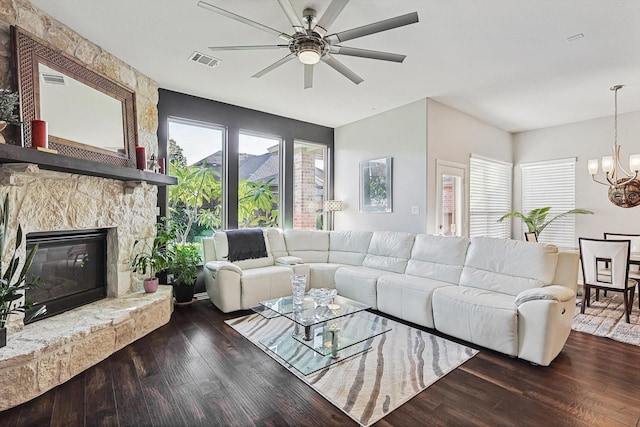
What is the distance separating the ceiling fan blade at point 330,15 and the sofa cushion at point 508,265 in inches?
111

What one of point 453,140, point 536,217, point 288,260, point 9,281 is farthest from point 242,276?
point 536,217

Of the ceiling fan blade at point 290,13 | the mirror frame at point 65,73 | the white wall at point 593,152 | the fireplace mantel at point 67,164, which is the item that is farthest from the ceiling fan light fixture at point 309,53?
the white wall at point 593,152

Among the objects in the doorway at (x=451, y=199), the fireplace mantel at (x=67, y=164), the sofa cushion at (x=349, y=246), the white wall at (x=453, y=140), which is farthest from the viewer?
the sofa cushion at (x=349, y=246)

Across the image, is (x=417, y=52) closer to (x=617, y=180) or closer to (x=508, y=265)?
(x=508, y=265)

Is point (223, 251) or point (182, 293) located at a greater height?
point (223, 251)

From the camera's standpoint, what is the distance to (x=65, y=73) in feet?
9.48

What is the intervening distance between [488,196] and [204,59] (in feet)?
17.1

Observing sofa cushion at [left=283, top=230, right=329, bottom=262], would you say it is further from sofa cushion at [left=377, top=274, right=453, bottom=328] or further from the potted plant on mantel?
the potted plant on mantel

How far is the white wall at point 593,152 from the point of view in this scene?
16.5 ft

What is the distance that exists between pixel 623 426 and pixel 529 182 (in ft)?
17.3

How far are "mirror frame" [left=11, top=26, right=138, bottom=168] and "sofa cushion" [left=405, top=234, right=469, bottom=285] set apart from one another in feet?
11.9

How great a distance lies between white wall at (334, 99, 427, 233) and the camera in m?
4.71

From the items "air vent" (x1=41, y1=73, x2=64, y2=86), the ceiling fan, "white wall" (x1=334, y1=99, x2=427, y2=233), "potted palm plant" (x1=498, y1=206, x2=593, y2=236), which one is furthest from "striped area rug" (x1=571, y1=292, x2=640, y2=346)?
"air vent" (x1=41, y1=73, x2=64, y2=86)

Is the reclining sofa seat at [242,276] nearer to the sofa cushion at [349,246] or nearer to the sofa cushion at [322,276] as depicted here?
the sofa cushion at [322,276]
